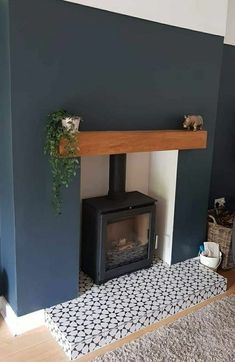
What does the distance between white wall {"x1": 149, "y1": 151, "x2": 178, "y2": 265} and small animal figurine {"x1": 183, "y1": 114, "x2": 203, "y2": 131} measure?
223 millimetres

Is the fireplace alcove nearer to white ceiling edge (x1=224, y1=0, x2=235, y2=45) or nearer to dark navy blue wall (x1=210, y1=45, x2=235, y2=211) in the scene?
dark navy blue wall (x1=210, y1=45, x2=235, y2=211)

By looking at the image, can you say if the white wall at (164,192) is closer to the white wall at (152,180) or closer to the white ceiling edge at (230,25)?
the white wall at (152,180)

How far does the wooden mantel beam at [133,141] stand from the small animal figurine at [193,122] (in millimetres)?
44

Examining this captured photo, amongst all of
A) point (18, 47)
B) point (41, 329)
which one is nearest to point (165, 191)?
point (41, 329)

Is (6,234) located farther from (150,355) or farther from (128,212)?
(150,355)

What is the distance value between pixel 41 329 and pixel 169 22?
2154 millimetres

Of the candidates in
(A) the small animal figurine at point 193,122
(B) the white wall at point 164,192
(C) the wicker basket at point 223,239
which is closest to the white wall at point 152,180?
(B) the white wall at point 164,192

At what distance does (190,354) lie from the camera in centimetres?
187

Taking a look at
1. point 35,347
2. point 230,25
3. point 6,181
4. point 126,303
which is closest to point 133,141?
point 6,181

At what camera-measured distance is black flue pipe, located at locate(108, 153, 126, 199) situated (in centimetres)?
238

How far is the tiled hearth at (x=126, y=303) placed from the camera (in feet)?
6.27

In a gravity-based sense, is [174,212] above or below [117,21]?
below

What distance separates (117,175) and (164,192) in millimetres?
493

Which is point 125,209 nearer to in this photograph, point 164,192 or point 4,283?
point 164,192
